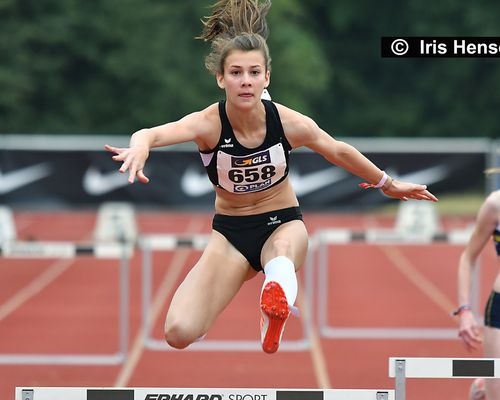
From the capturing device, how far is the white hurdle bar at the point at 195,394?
15.0 ft

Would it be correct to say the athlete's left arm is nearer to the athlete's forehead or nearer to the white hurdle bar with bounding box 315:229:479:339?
the athlete's forehead

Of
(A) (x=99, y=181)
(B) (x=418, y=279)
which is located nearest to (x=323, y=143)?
(B) (x=418, y=279)

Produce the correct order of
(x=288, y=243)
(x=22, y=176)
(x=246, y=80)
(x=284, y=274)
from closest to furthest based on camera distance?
1. (x=284, y=274)
2. (x=246, y=80)
3. (x=288, y=243)
4. (x=22, y=176)

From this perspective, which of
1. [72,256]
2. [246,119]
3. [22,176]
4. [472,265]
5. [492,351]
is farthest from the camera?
[22,176]

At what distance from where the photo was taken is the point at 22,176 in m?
22.3

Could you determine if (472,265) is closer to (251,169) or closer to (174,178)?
(251,169)

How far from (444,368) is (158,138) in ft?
5.29

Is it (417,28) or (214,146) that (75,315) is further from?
(417,28)

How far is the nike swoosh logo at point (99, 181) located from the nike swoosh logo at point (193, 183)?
1.21m

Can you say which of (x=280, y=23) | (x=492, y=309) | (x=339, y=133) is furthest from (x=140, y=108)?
(x=492, y=309)

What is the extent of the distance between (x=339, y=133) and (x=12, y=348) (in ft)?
101

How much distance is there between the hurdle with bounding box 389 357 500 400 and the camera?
4.75m

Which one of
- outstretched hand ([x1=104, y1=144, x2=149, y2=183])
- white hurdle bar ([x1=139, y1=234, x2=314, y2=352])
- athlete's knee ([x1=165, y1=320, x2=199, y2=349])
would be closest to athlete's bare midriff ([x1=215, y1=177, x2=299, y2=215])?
athlete's knee ([x1=165, y1=320, x2=199, y2=349])

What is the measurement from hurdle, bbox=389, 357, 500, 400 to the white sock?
1.92ft
